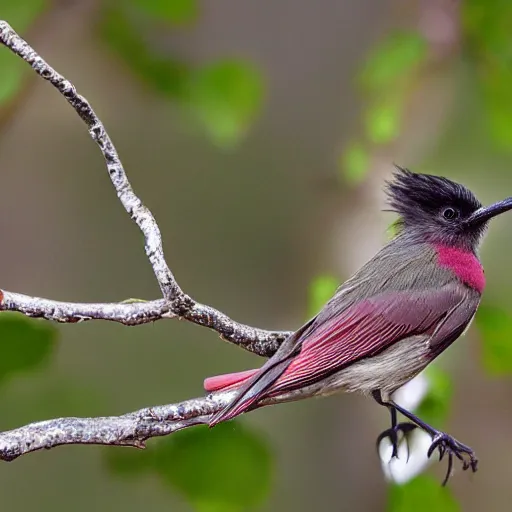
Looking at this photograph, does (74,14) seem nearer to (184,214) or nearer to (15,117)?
(15,117)

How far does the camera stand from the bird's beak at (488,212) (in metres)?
0.67

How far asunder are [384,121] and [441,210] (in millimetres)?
337

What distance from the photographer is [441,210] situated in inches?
28.2

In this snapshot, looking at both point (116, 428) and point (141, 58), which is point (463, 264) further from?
point (141, 58)

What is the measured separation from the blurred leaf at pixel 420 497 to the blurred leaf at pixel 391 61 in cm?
49

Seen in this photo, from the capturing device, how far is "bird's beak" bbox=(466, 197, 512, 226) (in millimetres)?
672

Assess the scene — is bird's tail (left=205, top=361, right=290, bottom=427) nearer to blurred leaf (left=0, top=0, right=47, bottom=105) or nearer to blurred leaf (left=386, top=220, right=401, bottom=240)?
blurred leaf (left=386, top=220, right=401, bottom=240)

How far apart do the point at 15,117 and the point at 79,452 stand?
42 centimetres

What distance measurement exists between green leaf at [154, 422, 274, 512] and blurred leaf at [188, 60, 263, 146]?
37cm

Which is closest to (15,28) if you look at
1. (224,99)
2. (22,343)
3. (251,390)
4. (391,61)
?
(224,99)

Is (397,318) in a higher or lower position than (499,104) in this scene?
lower

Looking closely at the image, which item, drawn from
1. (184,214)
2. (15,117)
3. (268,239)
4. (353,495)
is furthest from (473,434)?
(15,117)

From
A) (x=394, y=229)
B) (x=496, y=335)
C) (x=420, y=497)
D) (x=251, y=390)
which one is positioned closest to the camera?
(x=251, y=390)

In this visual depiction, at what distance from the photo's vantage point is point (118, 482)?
97 cm
